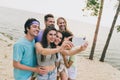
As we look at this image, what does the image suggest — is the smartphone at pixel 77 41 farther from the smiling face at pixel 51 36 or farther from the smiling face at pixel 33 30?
the smiling face at pixel 33 30

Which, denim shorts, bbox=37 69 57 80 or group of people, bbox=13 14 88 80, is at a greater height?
group of people, bbox=13 14 88 80

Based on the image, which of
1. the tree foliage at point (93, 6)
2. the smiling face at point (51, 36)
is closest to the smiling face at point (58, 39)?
the smiling face at point (51, 36)

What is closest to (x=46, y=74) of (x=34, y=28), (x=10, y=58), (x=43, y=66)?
(x=43, y=66)

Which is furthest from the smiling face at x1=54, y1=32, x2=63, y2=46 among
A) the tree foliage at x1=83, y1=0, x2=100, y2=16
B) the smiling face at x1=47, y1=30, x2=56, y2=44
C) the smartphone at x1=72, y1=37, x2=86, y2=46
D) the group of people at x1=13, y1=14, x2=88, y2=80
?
the tree foliage at x1=83, y1=0, x2=100, y2=16

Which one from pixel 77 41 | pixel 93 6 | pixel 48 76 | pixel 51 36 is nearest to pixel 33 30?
pixel 51 36

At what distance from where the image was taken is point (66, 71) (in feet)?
24.7

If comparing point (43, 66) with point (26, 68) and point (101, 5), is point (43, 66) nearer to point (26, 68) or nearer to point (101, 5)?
point (26, 68)

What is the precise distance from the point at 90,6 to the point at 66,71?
16.2 meters

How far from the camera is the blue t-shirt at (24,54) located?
18.5 ft

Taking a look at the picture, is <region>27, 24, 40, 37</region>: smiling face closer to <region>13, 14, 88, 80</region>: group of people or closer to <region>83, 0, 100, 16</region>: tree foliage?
<region>13, 14, 88, 80</region>: group of people

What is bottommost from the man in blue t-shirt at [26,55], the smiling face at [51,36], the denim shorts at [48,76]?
the denim shorts at [48,76]

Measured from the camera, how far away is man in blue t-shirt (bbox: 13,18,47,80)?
5645mm

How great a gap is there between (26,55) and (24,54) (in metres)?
0.04

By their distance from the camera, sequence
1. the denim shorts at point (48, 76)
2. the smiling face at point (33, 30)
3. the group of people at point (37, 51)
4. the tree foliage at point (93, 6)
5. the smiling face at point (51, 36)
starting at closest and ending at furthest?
1. the group of people at point (37, 51)
2. the smiling face at point (33, 30)
3. the smiling face at point (51, 36)
4. the denim shorts at point (48, 76)
5. the tree foliage at point (93, 6)
